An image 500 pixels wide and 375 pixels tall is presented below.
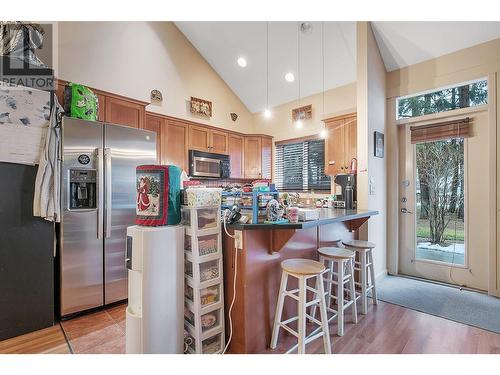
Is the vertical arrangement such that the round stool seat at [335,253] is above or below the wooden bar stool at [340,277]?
above

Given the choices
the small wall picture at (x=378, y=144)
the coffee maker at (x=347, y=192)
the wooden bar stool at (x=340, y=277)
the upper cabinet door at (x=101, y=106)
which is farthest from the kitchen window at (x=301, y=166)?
the upper cabinet door at (x=101, y=106)

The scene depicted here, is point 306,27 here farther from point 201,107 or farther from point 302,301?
point 302,301

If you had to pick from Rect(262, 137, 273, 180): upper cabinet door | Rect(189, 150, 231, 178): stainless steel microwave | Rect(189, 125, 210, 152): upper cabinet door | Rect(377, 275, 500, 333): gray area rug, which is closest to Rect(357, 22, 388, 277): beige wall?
Rect(377, 275, 500, 333): gray area rug

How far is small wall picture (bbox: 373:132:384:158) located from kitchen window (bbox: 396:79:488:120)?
50 cm

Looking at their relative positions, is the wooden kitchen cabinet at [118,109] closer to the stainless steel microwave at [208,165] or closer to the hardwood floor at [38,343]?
the stainless steel microwave at [208,165]

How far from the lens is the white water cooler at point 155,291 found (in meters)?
1.60

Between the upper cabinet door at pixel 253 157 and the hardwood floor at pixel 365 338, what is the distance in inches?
125

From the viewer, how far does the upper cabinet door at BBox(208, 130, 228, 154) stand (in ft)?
15.2

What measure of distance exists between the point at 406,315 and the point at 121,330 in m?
2.69

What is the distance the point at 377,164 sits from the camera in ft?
11.1

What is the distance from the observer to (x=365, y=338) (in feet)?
6.80

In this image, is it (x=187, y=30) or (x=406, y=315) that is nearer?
(x=406, y=315)
